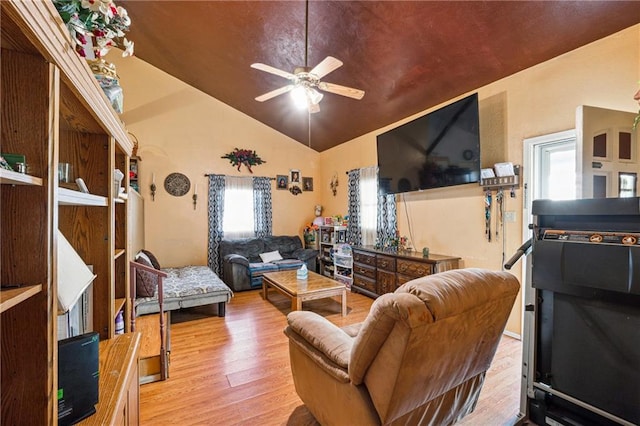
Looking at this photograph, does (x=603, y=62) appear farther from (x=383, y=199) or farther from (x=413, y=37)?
(x=383, y=199)

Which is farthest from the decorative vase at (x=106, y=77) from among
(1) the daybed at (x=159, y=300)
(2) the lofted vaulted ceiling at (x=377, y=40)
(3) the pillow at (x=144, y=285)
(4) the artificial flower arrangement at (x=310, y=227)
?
(4) the artificial flower arrangement at (x=310, y=227)

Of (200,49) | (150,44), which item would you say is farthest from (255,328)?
(150,44)

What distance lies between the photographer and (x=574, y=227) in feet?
4.93

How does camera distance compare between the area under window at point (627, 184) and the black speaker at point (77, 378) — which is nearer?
the black speaker at point (77, 378)

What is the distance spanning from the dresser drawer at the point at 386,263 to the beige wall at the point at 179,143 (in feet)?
10.4

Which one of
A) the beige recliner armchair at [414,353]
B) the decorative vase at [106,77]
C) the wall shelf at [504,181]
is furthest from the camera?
the wall shelf at [504,181]

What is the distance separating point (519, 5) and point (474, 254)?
2454 mm

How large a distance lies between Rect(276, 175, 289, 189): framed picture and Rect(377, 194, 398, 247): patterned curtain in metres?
2.36

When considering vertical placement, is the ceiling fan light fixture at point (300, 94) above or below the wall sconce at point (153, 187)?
above

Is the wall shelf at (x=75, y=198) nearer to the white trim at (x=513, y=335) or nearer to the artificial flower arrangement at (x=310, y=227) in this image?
the white trim at (x=513, y=335)

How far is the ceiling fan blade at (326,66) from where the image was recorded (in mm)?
2186

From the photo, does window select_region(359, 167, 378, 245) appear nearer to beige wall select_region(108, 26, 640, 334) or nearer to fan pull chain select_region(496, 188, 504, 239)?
beige wall select_region(108, 26, 640, 334)

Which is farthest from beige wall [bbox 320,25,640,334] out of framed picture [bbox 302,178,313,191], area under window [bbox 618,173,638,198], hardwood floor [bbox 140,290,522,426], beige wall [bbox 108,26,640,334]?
framed picture [bbox 302,178,313,191]

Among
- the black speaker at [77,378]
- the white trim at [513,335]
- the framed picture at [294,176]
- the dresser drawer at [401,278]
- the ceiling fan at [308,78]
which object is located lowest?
the white trim at [513,335]
